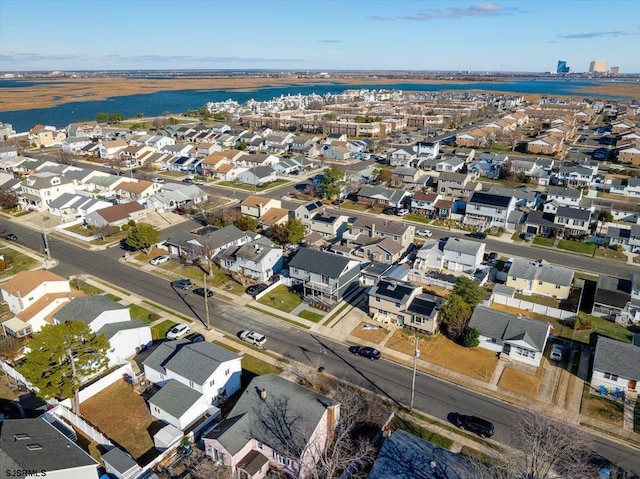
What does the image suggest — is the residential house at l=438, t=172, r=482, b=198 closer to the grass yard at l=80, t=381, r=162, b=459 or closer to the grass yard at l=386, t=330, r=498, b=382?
the grass yard at l=386, t=330, r=498, b=382

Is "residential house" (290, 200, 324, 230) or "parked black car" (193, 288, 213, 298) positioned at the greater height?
"residential house" (290, 200, 324, 230)

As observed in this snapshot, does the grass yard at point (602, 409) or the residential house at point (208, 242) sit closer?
the grass yard at point (602, 409)

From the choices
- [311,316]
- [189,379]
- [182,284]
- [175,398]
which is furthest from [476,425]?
[182,284]

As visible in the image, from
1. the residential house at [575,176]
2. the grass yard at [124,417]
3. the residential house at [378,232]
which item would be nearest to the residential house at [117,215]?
the residential house at [378,232]

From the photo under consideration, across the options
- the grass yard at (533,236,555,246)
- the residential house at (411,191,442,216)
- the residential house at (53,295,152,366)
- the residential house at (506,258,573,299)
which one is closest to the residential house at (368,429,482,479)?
the residential house at (53,295,152,366)

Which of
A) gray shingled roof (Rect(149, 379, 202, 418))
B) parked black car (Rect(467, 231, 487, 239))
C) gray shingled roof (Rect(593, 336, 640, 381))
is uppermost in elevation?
parked black car (Rect(467, 231, 487, 239))

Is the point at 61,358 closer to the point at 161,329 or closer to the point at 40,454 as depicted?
the point at 40,454

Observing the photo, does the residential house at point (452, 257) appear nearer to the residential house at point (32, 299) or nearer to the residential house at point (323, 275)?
the residential house at point (323, 275)
